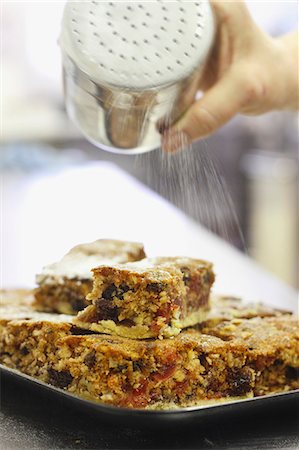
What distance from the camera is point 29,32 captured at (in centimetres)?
663

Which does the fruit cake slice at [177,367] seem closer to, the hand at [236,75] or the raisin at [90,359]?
the raisin at [90,359]

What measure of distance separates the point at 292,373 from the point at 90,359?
1.04 ft

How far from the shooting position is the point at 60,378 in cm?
118

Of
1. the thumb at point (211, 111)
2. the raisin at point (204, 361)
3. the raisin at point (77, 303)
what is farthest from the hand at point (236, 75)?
the raisin at point (204, 361)

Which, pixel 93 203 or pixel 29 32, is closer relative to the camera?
pixel 93 203

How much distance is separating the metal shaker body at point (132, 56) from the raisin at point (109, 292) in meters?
0.30

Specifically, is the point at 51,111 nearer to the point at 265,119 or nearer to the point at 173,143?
the point at 265,119

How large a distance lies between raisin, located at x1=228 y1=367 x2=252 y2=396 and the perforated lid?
45 cm

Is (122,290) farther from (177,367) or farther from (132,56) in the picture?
(132,56)

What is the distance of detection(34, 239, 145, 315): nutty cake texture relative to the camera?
1.31 meters

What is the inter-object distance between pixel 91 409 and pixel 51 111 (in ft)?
18.8

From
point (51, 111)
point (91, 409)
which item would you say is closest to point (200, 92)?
point (91, 409)

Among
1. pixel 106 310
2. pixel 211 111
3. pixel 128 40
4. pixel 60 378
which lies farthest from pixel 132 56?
pixel 60 378

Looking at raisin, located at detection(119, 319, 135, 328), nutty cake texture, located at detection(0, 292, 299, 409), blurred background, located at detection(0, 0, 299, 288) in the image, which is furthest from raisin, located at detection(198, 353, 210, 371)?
blurred background, located at detection(0, 0, 299, 288)
